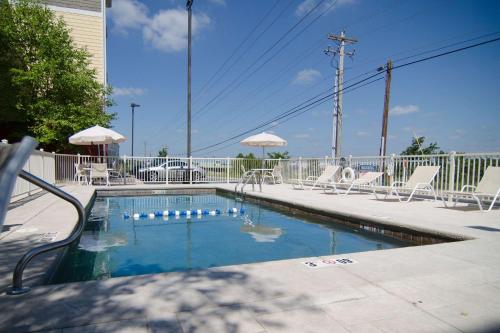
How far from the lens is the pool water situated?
12.6 ft

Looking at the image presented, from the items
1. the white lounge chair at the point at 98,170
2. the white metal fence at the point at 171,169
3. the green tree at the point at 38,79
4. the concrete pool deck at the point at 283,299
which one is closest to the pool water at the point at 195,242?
the concrete pool deck at the point at 283,299

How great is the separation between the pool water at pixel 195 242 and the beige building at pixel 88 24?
10.7 m

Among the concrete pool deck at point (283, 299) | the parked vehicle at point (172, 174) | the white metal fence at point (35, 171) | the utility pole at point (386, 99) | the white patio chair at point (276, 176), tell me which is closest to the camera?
the concrete pool deck at point (283, 299)

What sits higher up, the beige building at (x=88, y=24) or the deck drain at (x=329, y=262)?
the beige building at (x=88, y=24)

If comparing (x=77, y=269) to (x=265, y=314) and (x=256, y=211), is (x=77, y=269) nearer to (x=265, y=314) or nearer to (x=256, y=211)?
(x=265, y=314)

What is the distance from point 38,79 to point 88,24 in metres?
4.88

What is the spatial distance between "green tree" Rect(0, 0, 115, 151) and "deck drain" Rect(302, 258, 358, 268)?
11.8 meters

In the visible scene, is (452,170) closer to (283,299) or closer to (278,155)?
(283,299)

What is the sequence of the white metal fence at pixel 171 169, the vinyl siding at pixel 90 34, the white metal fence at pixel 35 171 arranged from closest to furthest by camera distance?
the white metal fence at pixel 35 171
the white metal fence at pixel 171 169
the vinyl siding at pixel 90 34

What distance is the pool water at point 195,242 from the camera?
383 centimetres

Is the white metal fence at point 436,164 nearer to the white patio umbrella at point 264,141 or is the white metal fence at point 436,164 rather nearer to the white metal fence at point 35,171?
the white patio umbrella at point 264,141

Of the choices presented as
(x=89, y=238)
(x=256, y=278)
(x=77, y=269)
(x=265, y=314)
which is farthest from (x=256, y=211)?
(x=265, y=314)

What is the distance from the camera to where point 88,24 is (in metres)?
15.3

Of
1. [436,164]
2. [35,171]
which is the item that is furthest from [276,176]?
[35,171]
